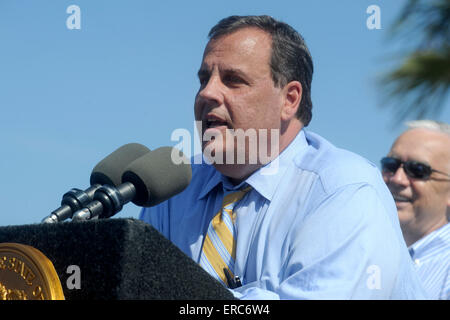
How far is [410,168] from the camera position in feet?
17.9

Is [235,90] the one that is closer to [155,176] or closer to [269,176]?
[269,176]

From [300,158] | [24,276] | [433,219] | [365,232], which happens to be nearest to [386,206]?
[365,232]

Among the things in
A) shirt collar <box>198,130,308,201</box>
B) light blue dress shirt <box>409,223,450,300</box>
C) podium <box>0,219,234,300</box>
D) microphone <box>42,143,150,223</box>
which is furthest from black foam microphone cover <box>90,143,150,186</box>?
light blue dress shirt <box>409,223,450,300</box>

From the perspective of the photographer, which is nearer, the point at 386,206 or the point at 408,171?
the point at 386,206

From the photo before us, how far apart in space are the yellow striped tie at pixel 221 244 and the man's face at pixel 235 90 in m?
0.24

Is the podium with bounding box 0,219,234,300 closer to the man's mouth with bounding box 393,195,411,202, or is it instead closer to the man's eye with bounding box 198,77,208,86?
the man's eye with bounding box 198,77,208,86

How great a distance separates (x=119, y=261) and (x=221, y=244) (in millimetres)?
1445

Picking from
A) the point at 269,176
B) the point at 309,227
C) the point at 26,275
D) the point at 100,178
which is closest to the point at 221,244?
the point at 269,176
